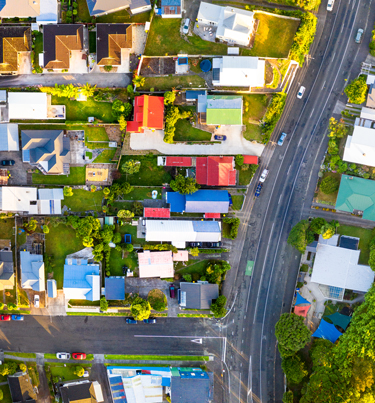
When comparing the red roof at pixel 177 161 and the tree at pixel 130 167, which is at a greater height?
the red roof at pixel 177 161

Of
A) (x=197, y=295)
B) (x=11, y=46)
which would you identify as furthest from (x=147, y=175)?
(x=11, y=46)

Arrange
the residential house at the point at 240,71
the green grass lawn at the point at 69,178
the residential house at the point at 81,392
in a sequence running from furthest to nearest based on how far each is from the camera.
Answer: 1. the green grass lawn at the point at 69,178
2. the residential house at the point at 81,392
3. the residential house at the point at 240,71

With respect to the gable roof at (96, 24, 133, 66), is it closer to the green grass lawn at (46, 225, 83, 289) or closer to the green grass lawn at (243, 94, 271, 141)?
the green grass lawn at (243, 94, 271, 141)

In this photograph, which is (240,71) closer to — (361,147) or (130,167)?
(361,147)

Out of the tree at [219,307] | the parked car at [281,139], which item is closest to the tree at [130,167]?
the parked car at [281,139]

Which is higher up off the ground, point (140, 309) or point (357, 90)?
point (357, 90)

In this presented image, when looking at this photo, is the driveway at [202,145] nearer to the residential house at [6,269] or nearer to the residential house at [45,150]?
the residential house at [45,150]

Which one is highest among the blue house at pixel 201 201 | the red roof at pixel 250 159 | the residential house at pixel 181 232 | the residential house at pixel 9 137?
the residential house at pixel 9 137
